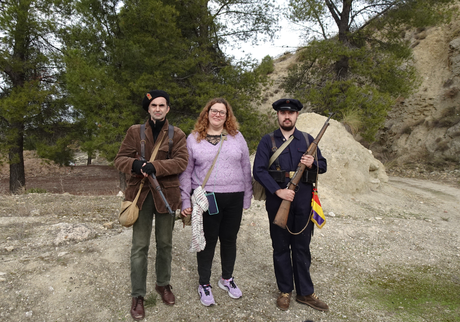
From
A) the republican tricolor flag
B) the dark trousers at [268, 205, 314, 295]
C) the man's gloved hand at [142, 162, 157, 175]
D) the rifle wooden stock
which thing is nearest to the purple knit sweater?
the rifle wooden stock

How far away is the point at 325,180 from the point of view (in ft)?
25.0

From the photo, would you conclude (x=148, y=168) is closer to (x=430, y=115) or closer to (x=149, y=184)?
(x=149, y=184)

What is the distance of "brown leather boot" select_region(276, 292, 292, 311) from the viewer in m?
3.09

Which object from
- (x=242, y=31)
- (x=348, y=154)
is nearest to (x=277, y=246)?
(x=348, y=154)

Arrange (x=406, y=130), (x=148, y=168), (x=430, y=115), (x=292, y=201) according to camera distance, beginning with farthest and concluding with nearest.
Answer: (x=406, y=130) < (x=430, y=115) < (x=292, y=201) < (x=148, y=168)

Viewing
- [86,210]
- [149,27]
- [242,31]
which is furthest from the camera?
[242,31]

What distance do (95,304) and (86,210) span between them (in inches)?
158

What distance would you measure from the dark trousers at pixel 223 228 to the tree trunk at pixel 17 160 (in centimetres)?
1106

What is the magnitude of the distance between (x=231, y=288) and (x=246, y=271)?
27.8 inches

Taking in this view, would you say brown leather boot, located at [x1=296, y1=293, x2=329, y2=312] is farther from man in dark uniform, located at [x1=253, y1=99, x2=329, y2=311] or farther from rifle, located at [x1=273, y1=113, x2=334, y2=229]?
rifle, located at [x1=273, y1=113, x2=334, y2=229]

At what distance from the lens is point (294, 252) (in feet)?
10.2

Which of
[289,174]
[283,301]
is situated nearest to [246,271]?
[283,301]

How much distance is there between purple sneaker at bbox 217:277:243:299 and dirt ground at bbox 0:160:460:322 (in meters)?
0.06

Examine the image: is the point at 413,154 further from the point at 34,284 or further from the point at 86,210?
the point at 34,284
